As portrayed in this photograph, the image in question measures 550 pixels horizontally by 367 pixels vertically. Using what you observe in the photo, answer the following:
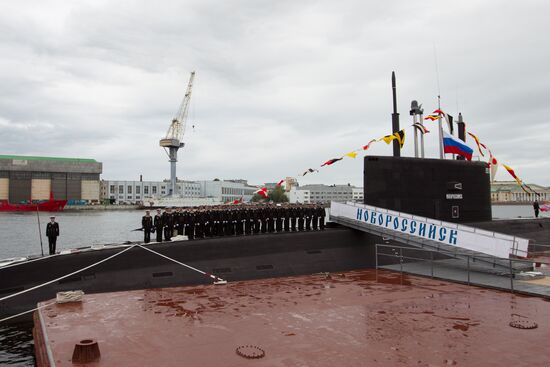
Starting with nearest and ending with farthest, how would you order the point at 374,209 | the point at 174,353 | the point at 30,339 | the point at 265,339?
the point at 174,353, the point at 265,339, the point at 30,339, the point at 374,209

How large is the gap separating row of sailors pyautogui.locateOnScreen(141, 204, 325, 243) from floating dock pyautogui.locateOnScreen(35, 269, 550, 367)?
11.6ft

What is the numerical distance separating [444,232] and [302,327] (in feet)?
22.3

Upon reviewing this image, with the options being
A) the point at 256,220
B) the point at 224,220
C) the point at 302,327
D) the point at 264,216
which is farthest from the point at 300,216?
the point at 302,327

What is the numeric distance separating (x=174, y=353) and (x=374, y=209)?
865 centimetres

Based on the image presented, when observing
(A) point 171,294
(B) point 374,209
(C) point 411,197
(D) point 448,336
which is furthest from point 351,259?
(D) point 448,336

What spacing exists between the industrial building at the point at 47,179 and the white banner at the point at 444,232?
95548mm

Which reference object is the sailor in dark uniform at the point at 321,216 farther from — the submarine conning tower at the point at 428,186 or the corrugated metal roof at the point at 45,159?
the corrugated metal roof at the point at 45,159

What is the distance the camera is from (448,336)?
19.9ft

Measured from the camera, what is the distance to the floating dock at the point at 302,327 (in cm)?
530

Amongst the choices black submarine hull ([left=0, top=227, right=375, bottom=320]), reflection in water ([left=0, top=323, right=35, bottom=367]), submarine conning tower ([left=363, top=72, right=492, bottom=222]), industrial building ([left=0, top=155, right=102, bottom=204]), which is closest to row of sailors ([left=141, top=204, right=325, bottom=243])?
black submarine hull ([left=0, top=227, right=375, bottom=320])

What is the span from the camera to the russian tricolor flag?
48.3ft

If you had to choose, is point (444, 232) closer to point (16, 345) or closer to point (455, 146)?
point (455, 146)

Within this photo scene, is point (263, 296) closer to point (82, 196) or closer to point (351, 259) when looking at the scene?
point (351, 259)

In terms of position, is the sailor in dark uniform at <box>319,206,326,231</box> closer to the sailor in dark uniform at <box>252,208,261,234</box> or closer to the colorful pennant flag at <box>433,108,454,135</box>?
the sailor in dark uniform at <box>252,208,261,234</box>
